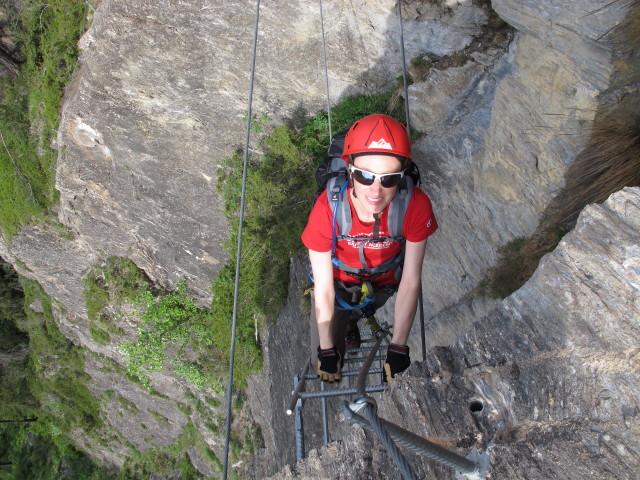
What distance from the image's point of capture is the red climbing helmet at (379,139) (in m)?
3.32

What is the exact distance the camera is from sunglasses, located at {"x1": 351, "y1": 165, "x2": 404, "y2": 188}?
3256 millimetres

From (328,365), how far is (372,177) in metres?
1.56

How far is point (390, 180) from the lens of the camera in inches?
129

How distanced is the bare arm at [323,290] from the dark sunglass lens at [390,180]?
672 mm

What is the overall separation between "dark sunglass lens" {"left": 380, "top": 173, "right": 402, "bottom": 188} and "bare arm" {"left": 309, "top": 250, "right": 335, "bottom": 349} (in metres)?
0.67

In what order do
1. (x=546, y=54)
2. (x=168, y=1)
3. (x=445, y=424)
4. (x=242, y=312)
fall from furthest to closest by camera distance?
(x=242, y=312), (x=168, y=1), (x=546, y=54), (x=445, y=424)

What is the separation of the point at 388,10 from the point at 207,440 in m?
11.8

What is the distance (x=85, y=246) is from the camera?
11.6m

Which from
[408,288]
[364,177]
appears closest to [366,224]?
[364,177]

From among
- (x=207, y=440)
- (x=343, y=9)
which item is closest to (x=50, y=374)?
(x=207, y=440)

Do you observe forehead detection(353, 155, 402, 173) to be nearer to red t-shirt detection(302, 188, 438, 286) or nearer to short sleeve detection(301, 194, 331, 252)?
red t-shirt detection(302, 188, 438, 286)

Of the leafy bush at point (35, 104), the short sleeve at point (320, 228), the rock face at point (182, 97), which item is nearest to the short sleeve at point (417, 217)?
the short sleeve at point (320, 228)

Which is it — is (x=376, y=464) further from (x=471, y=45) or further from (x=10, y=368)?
(x=10, y=368)

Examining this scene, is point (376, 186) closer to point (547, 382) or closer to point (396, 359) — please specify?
point (396, 359)
